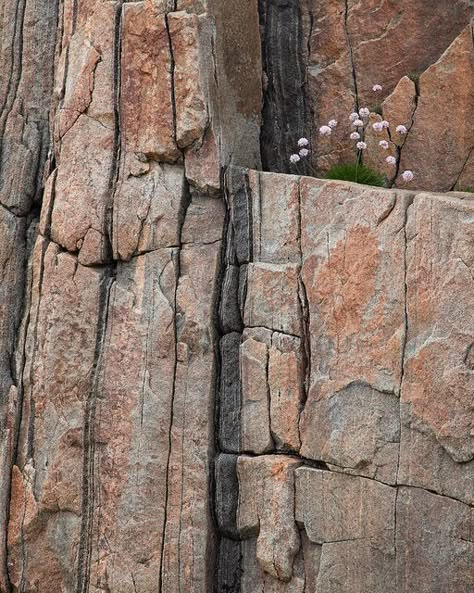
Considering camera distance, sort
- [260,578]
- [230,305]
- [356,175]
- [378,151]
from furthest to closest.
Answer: [378,151] < [356,175] < [230,305] < [260,578]

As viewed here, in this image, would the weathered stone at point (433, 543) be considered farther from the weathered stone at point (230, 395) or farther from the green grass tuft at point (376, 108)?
the green grass tuft at point (376, 108)

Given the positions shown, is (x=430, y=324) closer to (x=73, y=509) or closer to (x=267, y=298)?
(x=267, y=298)

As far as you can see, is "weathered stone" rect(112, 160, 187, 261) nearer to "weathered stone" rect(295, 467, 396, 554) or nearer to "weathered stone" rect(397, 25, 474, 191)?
"weathered stone" rect(397, 25, 474, 191)

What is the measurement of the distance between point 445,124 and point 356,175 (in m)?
1.13

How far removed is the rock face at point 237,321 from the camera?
8.97 meters

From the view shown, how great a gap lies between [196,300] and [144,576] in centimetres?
282

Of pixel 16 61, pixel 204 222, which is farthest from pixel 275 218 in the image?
pixel 16 61

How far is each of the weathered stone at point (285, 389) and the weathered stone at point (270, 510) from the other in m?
0.22

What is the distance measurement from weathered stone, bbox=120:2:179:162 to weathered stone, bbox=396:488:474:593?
423 cm

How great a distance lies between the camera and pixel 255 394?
9852 millimetres

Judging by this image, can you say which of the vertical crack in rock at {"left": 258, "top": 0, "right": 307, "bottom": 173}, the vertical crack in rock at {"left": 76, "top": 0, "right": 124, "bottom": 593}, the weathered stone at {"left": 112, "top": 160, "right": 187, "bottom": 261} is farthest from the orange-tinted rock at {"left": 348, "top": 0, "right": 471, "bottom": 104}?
the vertical crack in rock at {"left": 76, "top": 0, "right": 124, "bottom": 593}

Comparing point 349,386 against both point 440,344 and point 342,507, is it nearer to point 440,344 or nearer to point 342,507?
point 440,344

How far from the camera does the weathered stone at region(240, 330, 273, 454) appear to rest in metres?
9.80

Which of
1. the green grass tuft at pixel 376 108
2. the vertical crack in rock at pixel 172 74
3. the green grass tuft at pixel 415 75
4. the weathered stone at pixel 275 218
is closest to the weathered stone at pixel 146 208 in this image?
the vertical crack in rock at pixel 172 74
